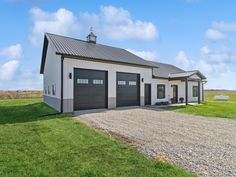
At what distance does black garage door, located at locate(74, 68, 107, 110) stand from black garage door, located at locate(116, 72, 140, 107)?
1.60 m

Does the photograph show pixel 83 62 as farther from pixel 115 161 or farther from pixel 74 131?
pixel 115 161

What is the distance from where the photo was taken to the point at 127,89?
1983cm

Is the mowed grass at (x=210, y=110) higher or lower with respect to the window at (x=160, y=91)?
lower

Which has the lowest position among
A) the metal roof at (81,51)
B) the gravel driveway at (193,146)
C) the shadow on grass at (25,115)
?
the gravel driveway at (193,146)

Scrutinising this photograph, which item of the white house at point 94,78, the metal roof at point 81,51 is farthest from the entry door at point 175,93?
the white house at point 94,78

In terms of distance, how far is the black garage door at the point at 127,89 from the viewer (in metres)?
19.0

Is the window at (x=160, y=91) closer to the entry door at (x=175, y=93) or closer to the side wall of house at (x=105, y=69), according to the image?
the side wall of house at (x=105, y=69)

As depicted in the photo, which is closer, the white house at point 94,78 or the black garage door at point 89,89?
the white house at point 94,78

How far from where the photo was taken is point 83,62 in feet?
53.6

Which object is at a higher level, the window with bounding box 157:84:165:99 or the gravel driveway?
the window with bounding box 157:84:165:99

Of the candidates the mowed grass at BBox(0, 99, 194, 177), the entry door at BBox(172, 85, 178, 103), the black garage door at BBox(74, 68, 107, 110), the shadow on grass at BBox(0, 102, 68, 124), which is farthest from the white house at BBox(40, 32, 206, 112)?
the mowed grass at BBox(0, 99, 194, 177)

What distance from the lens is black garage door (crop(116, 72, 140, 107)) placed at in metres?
19.0

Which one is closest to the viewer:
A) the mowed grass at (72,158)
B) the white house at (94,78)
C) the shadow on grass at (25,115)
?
the mowed grass at (72,158)

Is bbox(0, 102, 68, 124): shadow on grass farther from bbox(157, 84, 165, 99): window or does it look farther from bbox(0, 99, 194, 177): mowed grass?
bbox(157, 84, 165, 99): window
